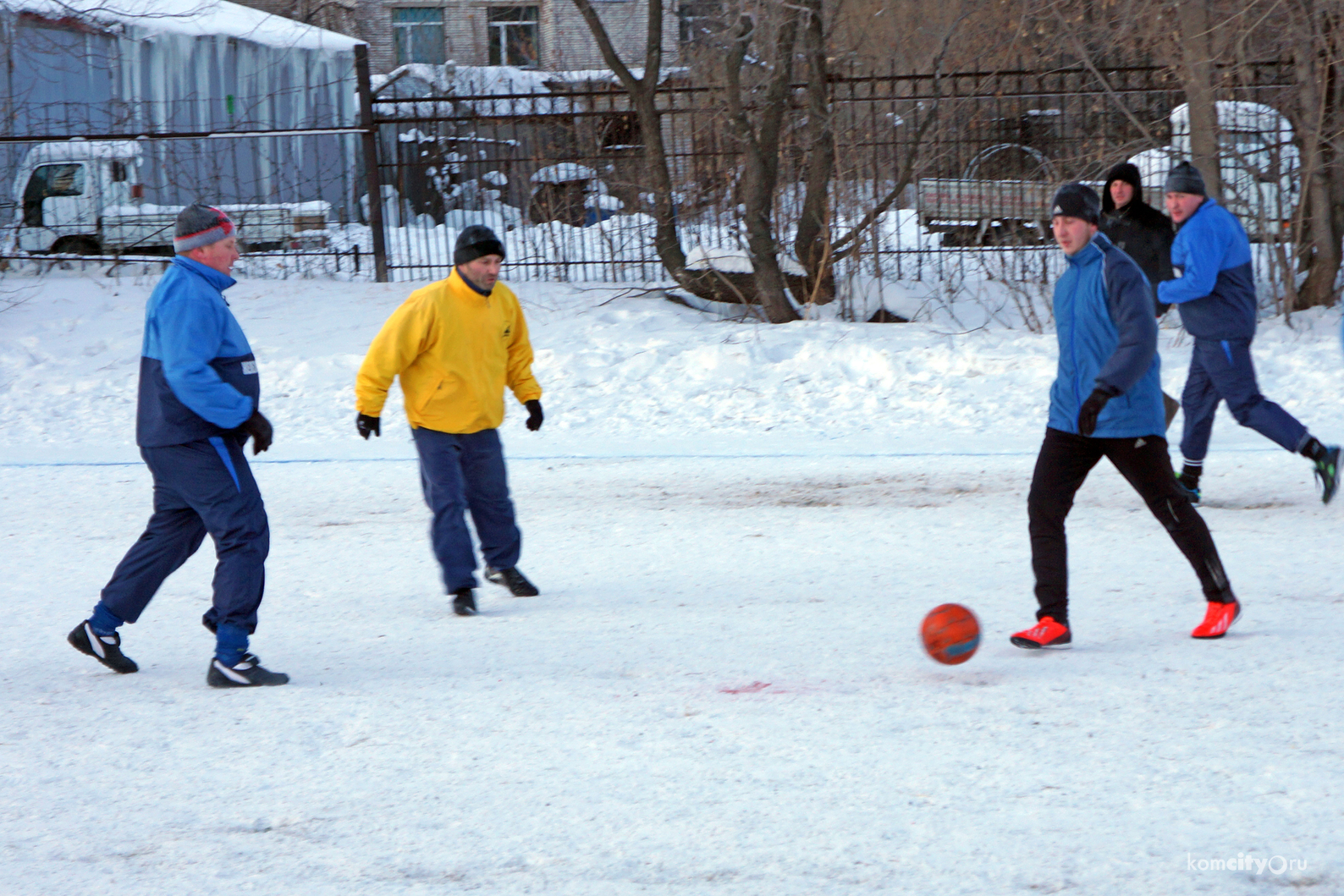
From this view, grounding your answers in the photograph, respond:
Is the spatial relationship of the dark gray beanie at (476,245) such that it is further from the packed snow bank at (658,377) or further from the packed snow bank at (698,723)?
the packed snow bank at (658,377)

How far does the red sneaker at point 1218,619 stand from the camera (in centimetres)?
468

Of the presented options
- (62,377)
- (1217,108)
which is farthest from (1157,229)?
(62,377)

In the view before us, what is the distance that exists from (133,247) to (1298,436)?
13.4 metres

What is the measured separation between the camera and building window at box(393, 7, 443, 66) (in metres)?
33.4

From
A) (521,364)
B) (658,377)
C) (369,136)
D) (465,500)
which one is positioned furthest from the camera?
(369,136)

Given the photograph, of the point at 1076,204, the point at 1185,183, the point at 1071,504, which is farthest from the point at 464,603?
the point at 1185,183

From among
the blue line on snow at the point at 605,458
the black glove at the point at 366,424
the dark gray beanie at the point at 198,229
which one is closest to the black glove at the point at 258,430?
the dark gray beanie at the point at 198,229

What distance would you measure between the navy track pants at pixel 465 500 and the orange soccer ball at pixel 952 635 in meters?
2.06

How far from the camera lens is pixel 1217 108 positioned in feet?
39.8

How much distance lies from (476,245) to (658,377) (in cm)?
566

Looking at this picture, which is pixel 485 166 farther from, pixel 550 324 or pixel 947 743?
pixel 947 743

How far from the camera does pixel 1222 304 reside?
258 inches

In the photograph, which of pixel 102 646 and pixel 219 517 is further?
pixel 102 646

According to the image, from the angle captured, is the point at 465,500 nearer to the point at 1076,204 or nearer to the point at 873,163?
the point at 1076,204
